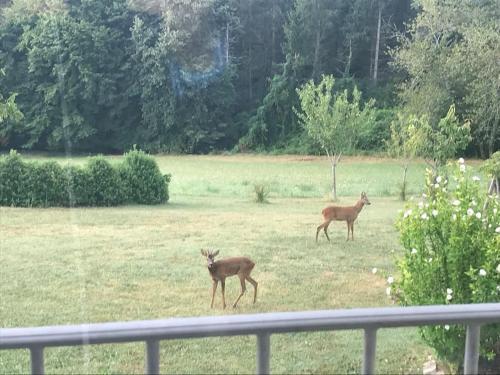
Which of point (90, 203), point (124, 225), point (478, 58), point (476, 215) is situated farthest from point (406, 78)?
point (476, 215)

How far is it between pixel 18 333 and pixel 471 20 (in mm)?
17997

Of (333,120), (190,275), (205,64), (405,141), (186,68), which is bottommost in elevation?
(190,275)

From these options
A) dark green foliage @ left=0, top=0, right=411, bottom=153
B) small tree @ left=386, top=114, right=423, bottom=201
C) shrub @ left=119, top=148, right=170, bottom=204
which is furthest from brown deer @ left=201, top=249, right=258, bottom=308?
dark green foliage @ left=0, top=0, right=411, bottom=153

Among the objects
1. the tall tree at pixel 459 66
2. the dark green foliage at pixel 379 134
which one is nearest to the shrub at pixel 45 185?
the dark green foliage at pixel 379 134

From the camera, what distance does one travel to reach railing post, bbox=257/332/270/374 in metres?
1.05

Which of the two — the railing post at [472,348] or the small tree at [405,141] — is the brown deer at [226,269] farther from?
the small tree at [405,141]

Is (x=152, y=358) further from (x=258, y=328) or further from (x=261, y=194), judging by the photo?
(x=261, y=194)

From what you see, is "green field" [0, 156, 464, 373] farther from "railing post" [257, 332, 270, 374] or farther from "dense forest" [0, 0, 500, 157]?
"dense forest" [0, 0, 500, 157]

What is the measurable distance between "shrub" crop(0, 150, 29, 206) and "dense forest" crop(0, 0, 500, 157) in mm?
7905

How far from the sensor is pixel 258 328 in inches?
40.4

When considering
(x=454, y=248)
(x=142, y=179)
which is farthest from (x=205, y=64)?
(x=454, y=248)

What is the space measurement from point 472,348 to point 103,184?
921 centimetres

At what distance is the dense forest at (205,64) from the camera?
1770 centimetres

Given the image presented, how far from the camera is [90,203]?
9.82 m
